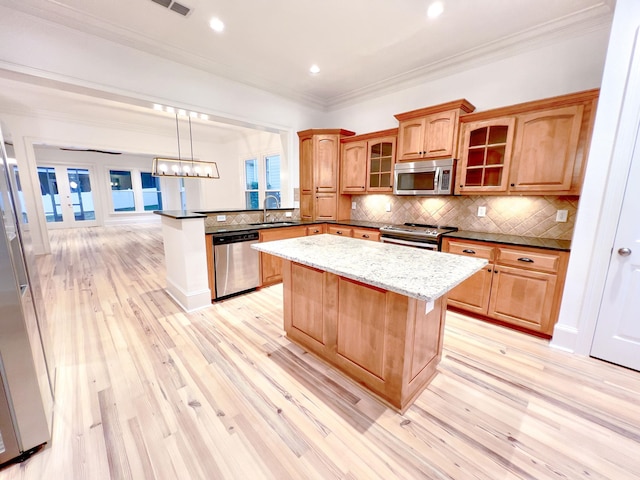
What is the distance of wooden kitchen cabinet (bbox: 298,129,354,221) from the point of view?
4.12m

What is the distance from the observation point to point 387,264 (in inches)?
62.5

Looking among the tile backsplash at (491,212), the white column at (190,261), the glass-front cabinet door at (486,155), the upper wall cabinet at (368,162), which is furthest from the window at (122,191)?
the glass-front cabinet door at (486,155)

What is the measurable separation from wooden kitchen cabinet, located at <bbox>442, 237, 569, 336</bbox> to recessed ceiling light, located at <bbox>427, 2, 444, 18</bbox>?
212cm

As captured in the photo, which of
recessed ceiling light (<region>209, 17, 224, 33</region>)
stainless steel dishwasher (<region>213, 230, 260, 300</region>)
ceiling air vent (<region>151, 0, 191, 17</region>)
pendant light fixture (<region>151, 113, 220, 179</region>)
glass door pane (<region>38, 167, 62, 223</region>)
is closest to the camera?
ceiling air vent (<region>151, 0, 191, 17</region>)

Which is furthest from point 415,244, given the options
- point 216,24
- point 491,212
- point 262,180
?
point 262,180

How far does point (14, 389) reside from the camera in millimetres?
1235

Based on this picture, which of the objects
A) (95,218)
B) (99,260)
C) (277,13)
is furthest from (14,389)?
(95,218)

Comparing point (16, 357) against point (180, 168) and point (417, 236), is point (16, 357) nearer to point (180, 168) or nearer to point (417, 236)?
point (180, 168)

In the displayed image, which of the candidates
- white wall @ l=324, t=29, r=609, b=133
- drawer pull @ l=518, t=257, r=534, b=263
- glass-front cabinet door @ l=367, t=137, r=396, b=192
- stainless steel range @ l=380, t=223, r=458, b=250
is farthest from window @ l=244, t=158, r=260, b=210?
drawer pull @ l=518, t=257, r=534, b=263

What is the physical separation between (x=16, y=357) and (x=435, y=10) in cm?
369

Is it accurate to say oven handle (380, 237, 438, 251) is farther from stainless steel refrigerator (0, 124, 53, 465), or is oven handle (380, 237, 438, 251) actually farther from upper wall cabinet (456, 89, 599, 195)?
stainless steel refrigerator (0, 124, 53, 465)

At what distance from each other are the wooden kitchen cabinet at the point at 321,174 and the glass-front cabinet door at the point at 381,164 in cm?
56

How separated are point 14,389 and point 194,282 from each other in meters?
1.74

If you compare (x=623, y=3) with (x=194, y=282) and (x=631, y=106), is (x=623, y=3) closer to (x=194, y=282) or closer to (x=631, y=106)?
(x=631, y=106)
